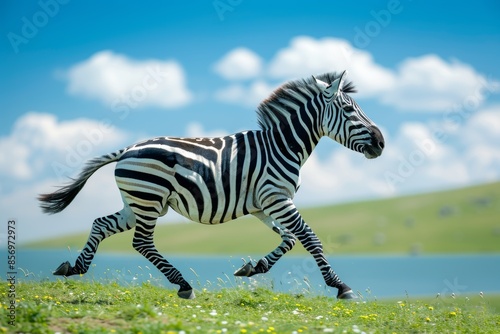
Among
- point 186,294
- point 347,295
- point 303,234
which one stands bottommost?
point 186,294

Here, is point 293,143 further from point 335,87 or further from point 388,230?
point 388,230

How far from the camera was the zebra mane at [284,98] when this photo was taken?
11273 millimetres

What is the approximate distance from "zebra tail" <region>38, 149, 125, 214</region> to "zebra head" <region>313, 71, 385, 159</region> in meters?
4.36

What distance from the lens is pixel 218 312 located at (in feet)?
30.0

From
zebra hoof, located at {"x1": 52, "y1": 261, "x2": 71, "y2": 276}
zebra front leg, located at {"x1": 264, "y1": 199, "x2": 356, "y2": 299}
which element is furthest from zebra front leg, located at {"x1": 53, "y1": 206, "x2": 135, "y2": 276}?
zebra front leg, located at {"x1": 264, "y1": 199, "x2": 356, "y2": 299}

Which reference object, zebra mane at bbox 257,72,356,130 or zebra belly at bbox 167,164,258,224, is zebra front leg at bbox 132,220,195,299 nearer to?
zebra belly at bbox 167,164,258,224

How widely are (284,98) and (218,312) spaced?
174 inches

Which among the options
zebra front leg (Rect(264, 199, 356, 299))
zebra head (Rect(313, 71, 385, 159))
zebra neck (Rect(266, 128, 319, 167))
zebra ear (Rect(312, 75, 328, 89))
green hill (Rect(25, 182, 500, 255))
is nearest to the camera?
zebra front leg (Rect(264, 199, 356, 299))

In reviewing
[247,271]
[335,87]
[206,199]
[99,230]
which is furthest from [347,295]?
[99,230]

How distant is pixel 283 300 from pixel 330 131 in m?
3.29

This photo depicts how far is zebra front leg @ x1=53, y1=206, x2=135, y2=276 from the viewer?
35.1 ft

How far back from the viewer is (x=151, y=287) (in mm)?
11945

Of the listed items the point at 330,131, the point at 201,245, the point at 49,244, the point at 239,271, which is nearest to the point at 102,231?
the point at 239,271

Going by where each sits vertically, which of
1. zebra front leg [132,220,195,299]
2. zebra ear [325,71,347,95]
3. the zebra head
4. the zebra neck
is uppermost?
zebra ear [325,71,347,95]
